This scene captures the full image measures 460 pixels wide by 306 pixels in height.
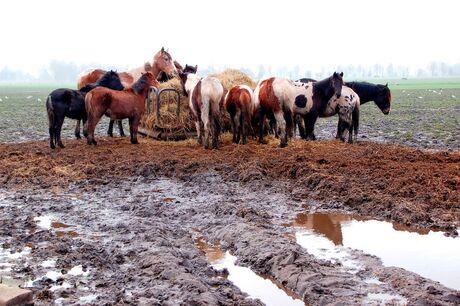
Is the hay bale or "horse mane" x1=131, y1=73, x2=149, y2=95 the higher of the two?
"horse mane" x1=131, y1=73, x2=149, y2=95

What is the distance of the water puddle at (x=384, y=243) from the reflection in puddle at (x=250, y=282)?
3.05ft

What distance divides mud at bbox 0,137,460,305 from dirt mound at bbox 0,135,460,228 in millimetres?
24

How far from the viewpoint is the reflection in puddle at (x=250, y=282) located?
518 cm

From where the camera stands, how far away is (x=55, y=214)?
834cm

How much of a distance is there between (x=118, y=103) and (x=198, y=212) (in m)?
6.45

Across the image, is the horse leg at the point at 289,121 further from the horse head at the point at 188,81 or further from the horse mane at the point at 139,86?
the horse mane at the point at 139,86

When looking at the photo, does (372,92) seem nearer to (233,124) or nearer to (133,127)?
(233,124)

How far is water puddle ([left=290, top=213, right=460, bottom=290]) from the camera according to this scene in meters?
6.04

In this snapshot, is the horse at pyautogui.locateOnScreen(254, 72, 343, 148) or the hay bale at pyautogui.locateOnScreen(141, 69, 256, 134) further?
the hay bale at pyautogui.locateOnScreen(141, 69, 256, 134)

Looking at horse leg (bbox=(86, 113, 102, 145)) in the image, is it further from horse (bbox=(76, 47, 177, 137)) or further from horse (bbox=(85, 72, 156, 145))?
horse (bbox=(76, 47, 177, 137))

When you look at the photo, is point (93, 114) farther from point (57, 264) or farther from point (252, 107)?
point (57, 264)

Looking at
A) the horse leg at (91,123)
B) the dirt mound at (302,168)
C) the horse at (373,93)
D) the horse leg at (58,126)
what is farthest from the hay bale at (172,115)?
the horse at (373,93)

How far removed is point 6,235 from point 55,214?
1.29 meters

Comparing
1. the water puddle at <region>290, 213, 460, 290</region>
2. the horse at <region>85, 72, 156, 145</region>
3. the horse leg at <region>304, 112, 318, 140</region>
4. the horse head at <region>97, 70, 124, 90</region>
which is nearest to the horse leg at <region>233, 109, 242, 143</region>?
the horse leg at <region>304, 112, 318, 140</region>
